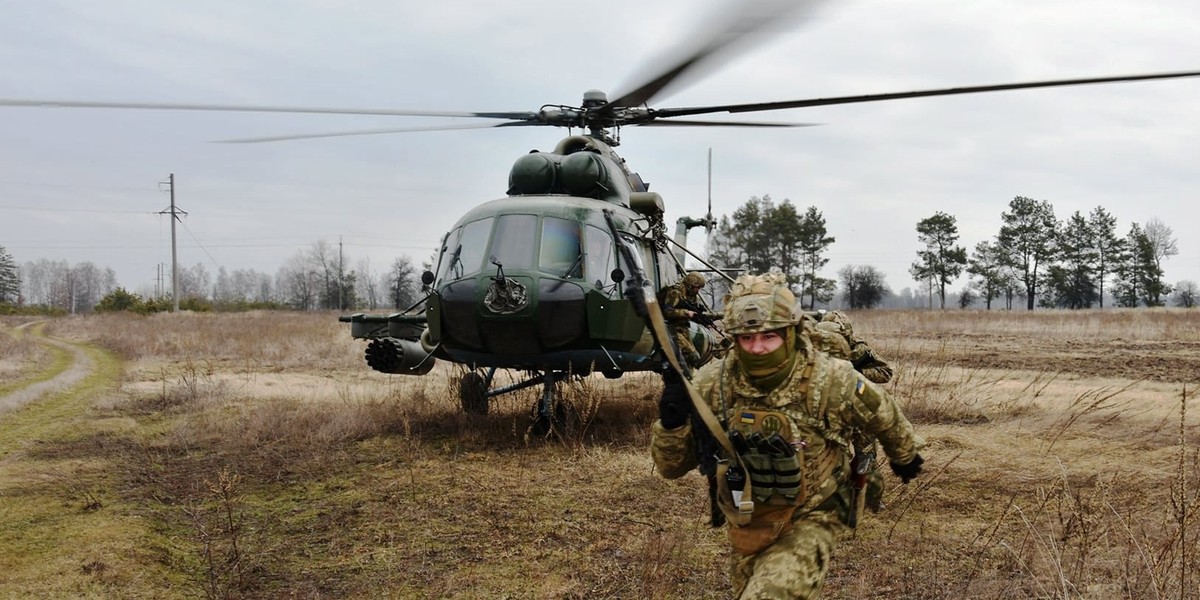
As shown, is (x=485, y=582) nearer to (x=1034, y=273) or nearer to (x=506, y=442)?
(x=506, y=442)

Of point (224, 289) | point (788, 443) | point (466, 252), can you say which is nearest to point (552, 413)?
point (466, 252)

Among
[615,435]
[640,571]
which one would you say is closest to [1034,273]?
[615,435]

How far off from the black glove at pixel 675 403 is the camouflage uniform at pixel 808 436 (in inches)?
2.2

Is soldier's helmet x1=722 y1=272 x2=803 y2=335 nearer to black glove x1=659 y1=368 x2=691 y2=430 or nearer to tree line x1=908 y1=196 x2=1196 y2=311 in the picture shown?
black glove x1=659 y1=368 x2=691 y2=430

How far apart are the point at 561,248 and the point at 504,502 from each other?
2318 mm

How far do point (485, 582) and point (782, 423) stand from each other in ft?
6.71

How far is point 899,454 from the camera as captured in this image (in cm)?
312

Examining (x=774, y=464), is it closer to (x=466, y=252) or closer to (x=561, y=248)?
(x=561, y=248)

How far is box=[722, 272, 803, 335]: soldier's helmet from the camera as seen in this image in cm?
Result: 303

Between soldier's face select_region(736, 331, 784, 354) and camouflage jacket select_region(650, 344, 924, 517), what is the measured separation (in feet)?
0.54

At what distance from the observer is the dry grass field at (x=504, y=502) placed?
4.14 metres

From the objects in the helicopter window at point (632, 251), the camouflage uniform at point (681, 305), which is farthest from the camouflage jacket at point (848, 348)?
the helicopter window at point (632, 251)

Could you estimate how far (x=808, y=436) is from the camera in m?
3.12

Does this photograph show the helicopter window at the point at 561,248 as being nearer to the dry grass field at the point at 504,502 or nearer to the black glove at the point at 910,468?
the dry grass field at the point at 504,502
